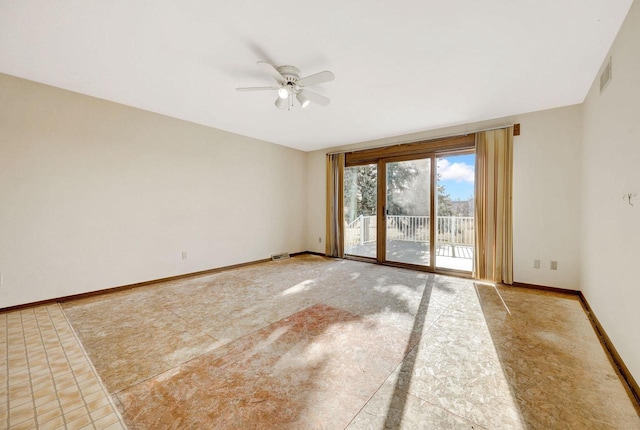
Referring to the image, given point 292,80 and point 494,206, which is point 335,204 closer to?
point 494,206

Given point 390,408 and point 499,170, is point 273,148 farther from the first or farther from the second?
point 390,408

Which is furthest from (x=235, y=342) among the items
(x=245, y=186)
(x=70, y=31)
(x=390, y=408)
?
(x=245, y=186)

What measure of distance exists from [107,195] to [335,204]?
A: 401cm

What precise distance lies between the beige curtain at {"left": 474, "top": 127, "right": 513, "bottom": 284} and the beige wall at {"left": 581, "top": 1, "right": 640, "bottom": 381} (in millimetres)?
919

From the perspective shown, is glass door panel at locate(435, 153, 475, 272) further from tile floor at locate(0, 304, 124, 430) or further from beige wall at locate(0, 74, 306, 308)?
tile floor at locate(0, 304, 124, 430)

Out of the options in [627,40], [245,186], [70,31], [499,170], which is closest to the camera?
[627,40]

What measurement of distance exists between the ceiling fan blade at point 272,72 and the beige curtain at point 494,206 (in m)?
3.18

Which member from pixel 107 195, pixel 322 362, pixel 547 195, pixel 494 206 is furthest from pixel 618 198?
pixel 107 195

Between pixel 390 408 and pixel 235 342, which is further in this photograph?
pixel 235 342

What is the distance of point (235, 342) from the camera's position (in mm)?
2137

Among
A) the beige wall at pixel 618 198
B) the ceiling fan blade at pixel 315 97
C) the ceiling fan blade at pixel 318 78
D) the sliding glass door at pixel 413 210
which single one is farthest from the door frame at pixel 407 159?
the ceiling fan blade at pixel 318 78

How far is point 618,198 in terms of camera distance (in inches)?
77.0

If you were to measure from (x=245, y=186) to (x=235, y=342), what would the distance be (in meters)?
3.40

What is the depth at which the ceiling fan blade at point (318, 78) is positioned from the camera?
2242 mm
